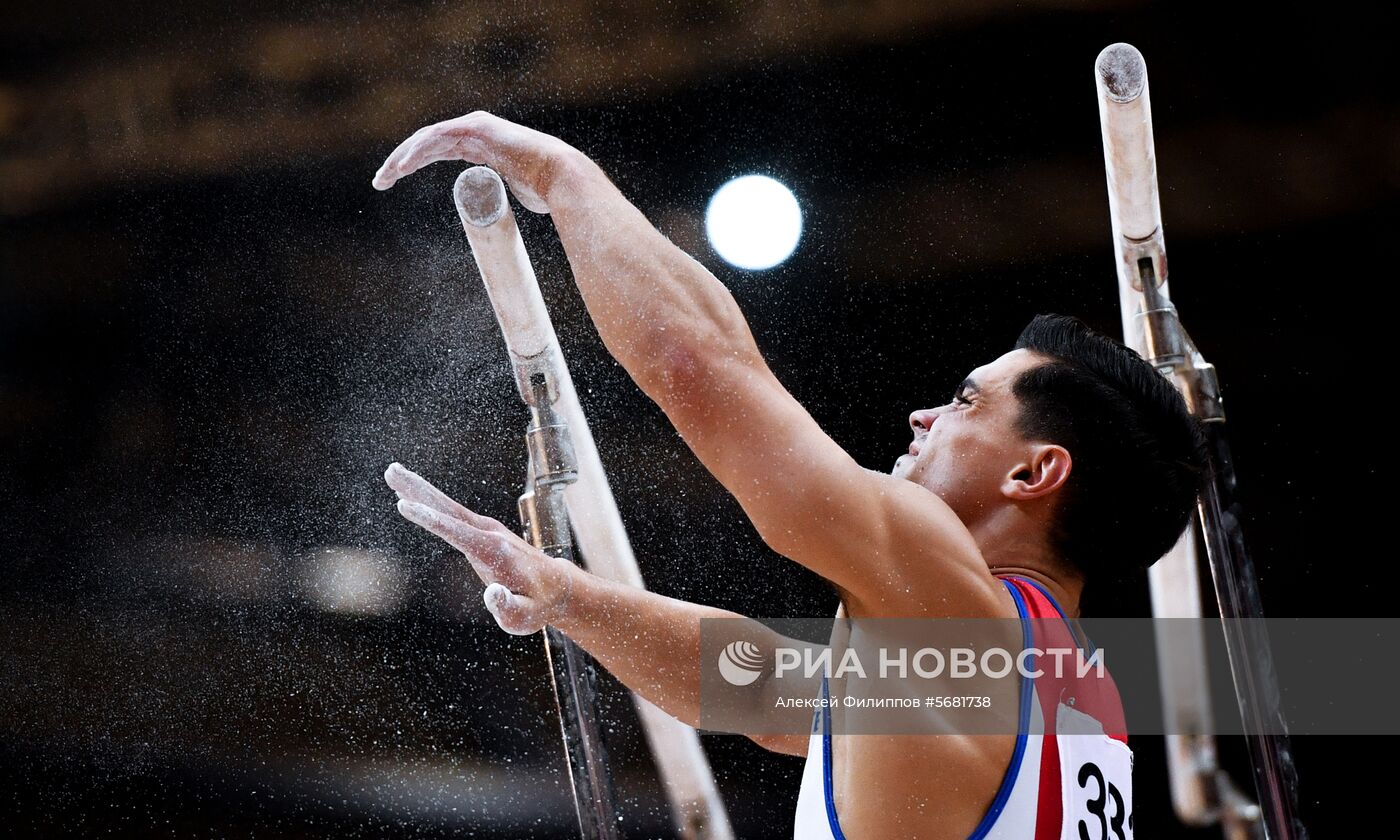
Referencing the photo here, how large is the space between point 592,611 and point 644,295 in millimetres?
404

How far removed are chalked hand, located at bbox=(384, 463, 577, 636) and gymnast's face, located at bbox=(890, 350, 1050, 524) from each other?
1.07 ft

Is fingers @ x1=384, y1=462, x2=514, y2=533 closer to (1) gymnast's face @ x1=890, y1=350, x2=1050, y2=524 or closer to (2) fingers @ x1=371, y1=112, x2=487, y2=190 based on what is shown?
(2) fingers @ x1=371, y1=112, x2=487, y2=190

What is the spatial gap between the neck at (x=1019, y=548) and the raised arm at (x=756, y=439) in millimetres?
121

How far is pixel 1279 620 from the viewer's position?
1.72m

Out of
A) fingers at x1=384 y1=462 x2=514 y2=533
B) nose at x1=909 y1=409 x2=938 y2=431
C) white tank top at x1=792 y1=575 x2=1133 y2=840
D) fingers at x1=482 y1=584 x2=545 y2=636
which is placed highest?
nose at x1=909 y1=409 x2=938 y2=431

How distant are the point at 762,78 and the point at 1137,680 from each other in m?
1.07

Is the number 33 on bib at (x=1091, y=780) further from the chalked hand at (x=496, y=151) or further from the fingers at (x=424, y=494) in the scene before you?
the chalked hand at (x=496, y=151)

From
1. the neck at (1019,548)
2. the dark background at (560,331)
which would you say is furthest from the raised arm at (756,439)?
the dark background at (560,331)

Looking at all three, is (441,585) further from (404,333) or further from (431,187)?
(431,187)

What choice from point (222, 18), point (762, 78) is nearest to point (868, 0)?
point (762, 78)

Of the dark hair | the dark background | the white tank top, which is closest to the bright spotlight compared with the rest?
the dark background

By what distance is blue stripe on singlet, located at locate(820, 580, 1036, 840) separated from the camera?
2.89 feet

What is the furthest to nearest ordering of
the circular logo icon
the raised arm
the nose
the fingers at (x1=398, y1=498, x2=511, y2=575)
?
the circular logo icon
the nose
the fingers at (x1=398, y1=498, x2=511, y2=575)
the raised arm

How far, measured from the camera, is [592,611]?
1.17 metres
